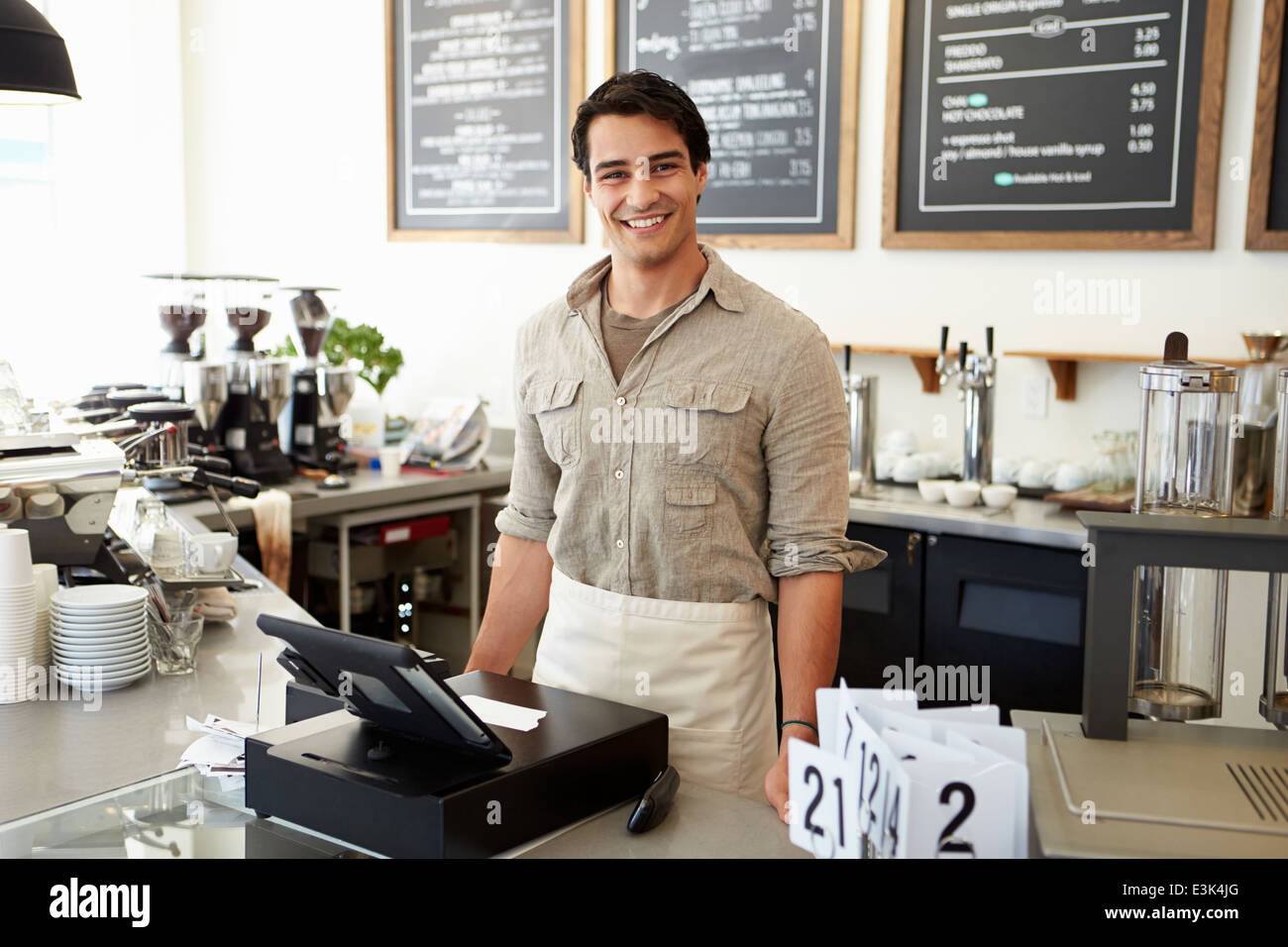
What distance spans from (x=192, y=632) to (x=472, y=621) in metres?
2.07

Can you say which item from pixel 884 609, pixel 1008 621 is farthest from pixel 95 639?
pixel 1008 621

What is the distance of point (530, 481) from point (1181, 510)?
1046 millimetres

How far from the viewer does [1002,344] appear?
3.43m

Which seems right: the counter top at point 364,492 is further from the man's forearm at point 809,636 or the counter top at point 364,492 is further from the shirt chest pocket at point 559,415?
the man's forearm at point 809,636

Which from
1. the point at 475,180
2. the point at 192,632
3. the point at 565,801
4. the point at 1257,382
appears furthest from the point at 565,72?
the point at 565,801

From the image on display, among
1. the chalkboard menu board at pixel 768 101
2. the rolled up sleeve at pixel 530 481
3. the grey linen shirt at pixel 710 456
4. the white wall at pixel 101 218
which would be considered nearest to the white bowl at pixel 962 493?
the chalkboard menu board at pixel 768 101

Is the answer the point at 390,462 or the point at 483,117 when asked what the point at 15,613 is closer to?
the point at 390,462

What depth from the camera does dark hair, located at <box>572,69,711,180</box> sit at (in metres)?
1.86

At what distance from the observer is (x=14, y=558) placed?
188 centimetres

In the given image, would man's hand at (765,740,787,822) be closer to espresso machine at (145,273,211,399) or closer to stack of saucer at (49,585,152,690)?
stack of saucer at (49,585,152,690)

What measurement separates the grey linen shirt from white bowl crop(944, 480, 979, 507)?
4.20 feet

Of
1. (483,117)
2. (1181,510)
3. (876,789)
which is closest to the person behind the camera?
(876,789)

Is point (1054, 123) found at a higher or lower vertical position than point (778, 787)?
higher

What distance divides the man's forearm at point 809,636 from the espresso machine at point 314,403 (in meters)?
2.35
